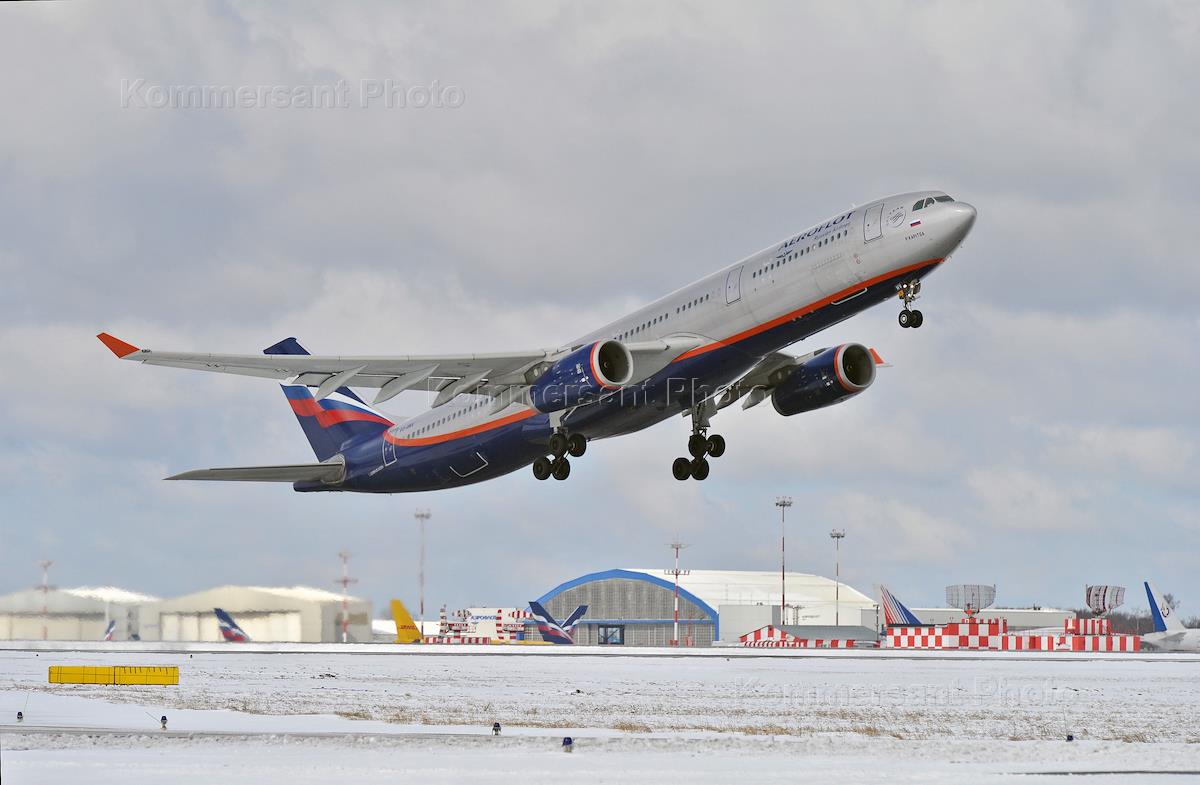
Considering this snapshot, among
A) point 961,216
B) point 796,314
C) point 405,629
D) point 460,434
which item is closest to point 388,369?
point 460,434

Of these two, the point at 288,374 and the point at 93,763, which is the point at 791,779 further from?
the point at 288,374

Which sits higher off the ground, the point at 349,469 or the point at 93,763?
the point at 349,469

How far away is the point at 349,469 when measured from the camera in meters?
54.3

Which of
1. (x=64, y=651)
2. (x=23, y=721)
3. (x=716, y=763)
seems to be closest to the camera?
(x=716, y=763)

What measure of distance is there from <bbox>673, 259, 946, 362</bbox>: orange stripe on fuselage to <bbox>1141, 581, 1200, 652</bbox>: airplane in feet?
212

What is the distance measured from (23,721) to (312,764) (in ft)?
34.7

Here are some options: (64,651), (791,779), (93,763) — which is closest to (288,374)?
(93,763)

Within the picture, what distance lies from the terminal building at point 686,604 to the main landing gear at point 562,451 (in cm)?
8381

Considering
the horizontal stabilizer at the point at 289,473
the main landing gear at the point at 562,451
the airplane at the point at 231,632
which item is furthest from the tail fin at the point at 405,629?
the main landing gear at the point at 562,451

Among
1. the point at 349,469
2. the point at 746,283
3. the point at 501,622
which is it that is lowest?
the point at 501,622

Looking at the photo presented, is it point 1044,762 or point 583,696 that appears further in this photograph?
point 583,696

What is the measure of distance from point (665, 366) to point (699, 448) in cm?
700

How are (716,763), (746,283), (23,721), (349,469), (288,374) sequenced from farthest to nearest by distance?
1. (349,469)
2. (288,374)
3. (746,283)
4. (23,721)
5. (716,763)

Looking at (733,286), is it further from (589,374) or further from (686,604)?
(686,604)
